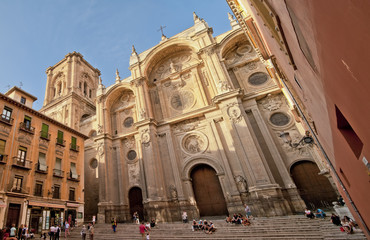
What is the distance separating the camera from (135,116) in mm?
23172

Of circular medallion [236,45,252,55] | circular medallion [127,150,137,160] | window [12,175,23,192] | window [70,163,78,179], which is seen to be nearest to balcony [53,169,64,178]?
window [70,163,78,179]

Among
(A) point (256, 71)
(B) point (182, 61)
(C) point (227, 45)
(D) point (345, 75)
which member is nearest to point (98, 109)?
(B) point (182, 61)

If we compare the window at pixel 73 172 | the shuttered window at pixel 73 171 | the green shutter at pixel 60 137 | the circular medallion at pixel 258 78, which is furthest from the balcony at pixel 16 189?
the circular medallion at pixel 258 78

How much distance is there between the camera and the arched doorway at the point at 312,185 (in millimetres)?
13953

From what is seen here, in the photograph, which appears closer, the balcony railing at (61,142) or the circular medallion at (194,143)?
the balcony railing at (61,142)

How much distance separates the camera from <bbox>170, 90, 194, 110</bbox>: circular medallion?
20984 millimetres

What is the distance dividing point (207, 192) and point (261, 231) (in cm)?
758

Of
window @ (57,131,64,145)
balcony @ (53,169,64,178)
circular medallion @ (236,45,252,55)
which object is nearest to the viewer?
balcony @ (53,169,64,178)

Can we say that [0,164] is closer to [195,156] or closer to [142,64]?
[195,156]

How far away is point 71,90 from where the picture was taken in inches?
1216

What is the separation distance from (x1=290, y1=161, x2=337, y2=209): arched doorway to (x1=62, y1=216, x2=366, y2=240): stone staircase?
387 centimetres

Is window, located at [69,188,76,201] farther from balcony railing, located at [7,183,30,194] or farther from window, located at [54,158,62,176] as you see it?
balcony railing, located at [7,183,30,194]

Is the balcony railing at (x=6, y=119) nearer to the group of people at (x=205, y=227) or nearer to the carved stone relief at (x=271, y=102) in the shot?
the group of people at (x=205, y=227)

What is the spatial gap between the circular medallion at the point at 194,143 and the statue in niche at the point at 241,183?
4149 mm
